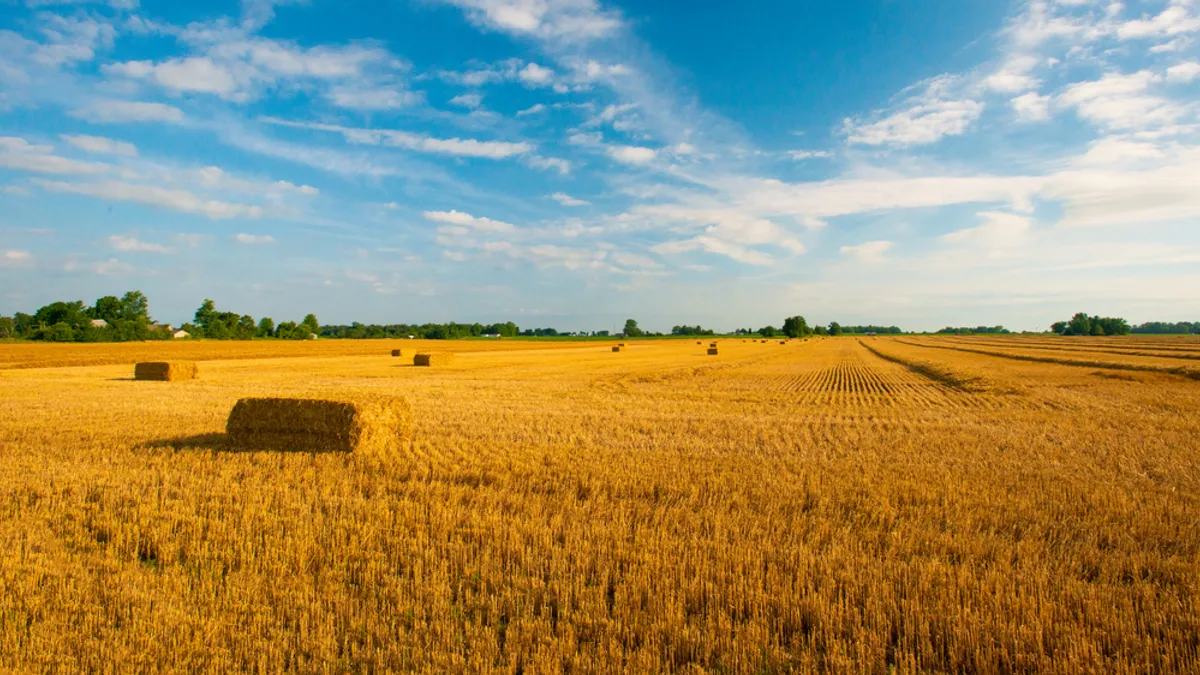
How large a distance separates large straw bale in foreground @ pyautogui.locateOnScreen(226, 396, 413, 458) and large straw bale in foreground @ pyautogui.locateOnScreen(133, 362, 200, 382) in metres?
18.6

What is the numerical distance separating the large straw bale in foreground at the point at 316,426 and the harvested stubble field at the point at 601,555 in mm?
372

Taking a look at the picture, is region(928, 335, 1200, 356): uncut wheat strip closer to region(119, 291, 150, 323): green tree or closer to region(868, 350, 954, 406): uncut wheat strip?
region(868, 350, 954, 406): uncut wheat strip

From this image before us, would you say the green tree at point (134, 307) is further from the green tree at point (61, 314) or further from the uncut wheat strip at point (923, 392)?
the uncut wheat strip at point (923, 392)

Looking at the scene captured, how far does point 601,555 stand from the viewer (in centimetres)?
513

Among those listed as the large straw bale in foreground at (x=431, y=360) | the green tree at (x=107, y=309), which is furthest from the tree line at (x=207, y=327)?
the large straw bale in foreground at (x=431, y=360)

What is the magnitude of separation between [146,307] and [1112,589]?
13616 cm

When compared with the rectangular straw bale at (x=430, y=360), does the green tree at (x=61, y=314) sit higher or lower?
higher

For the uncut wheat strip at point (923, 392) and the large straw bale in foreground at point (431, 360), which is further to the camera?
the large straw bale in foreground at point (431, 360)

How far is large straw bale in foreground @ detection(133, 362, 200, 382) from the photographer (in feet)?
82.4

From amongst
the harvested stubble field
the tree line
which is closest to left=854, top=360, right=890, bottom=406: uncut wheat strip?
the harvested stubble field

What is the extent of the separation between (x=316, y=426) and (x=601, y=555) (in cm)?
672

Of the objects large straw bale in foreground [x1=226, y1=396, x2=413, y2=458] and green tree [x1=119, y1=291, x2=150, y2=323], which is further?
green tree [x1=119, y1=291, x2=150, y2=323]

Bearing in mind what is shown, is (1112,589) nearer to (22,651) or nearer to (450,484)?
(450,484)

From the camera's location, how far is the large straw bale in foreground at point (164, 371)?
25125mm
